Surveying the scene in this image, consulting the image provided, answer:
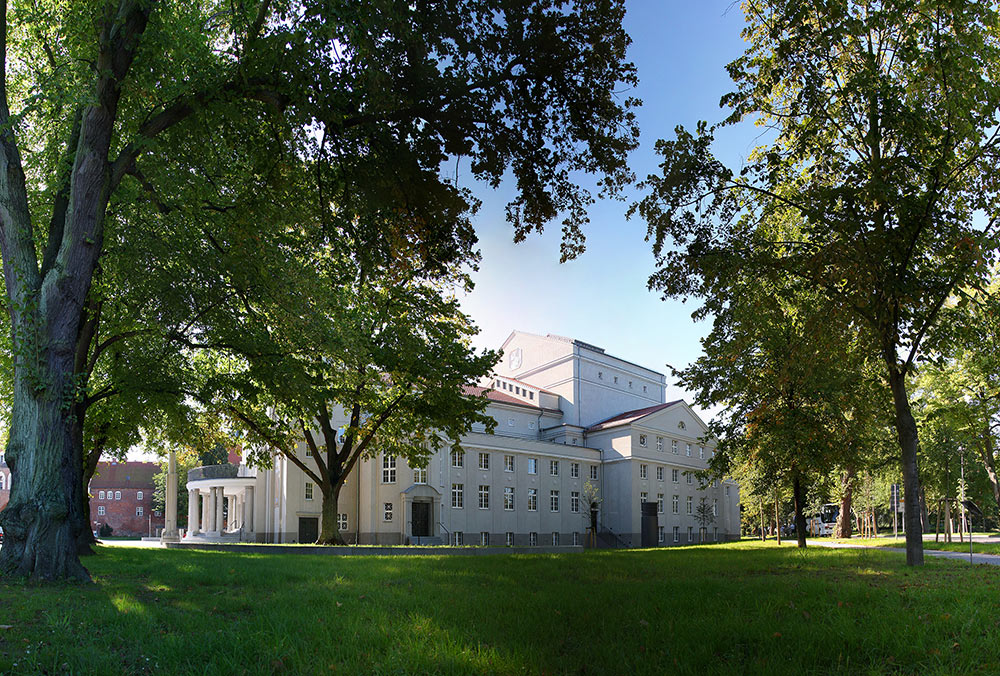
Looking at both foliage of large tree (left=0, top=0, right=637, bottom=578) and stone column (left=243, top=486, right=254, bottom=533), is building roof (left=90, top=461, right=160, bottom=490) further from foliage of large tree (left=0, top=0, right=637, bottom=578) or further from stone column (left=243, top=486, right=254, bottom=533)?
foliage of large tree (left=0, top=0, right=637, bottom=578)

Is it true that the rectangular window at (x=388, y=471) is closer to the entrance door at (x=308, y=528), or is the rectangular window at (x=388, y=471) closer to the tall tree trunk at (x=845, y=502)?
the entrance door at (x=308, y=528)

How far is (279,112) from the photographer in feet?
37.9

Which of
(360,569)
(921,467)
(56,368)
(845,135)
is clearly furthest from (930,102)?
(921,467)

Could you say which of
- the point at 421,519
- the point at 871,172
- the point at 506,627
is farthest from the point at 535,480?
the point at 506,627

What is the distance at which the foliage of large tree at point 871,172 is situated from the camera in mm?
12227

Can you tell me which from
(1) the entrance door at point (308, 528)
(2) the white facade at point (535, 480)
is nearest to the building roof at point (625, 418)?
(2) the white facade at point (535, 480)

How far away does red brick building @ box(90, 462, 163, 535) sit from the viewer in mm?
103250

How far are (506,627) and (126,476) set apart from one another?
11612 cm

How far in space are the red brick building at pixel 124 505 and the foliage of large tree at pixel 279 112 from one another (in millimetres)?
101501

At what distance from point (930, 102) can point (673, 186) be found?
5.03 metres

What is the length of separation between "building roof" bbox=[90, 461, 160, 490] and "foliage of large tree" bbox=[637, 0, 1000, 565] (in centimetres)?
10818

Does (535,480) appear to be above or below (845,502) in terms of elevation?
above

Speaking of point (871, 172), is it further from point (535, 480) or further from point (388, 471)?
point (535, 480)

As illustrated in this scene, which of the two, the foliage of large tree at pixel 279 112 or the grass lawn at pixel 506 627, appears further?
the foliage of large tree at pixel 279 112
